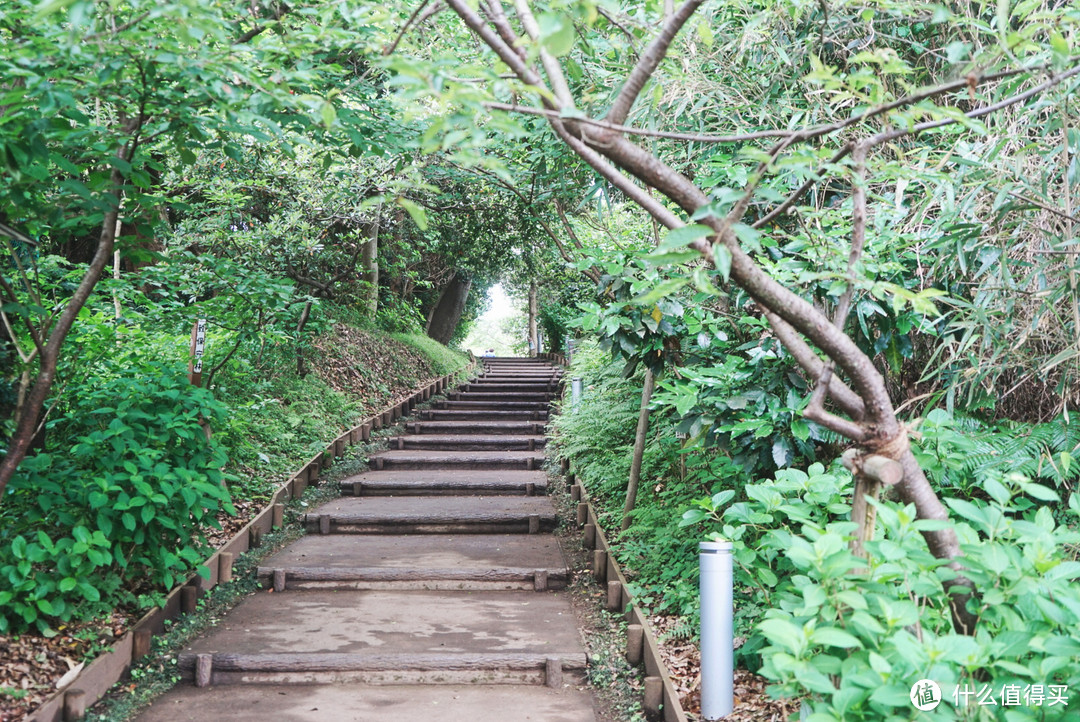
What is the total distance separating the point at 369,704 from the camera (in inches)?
155

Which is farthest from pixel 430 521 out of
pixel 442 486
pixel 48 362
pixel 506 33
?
pixel 506 33

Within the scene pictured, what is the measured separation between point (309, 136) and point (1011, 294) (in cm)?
345

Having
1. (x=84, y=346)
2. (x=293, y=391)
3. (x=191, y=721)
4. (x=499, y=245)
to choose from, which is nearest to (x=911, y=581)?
(x=191, y=721)

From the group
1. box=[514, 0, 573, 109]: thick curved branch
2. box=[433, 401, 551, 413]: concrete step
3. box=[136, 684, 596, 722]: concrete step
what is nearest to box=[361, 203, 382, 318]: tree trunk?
box=[433, 401, 551, 413]: concrete step

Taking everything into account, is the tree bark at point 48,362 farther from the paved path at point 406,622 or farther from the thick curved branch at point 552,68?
the thick curved branch at point 552,68

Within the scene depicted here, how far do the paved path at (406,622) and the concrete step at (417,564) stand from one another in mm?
A: 10

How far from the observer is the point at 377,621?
195 inches

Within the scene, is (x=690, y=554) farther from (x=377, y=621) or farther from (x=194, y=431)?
(x=194, y=431)

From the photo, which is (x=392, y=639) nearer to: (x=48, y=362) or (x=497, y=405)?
(x=48, y=362)

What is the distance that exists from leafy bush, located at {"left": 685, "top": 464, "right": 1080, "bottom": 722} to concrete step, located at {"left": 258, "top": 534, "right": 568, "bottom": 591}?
12.0 ft

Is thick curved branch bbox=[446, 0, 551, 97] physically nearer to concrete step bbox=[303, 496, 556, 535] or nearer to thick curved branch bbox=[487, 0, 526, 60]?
thick curved branch bbox=[487, 0, 526, 60]

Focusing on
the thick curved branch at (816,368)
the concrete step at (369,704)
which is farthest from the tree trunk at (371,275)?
the thick curved branch at (816,368)

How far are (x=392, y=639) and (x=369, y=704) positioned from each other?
0.69 m

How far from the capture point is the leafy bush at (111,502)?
374cm
